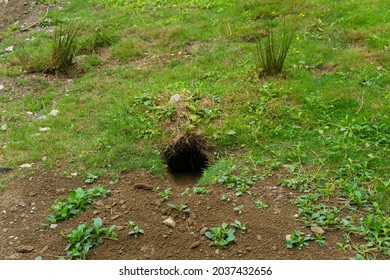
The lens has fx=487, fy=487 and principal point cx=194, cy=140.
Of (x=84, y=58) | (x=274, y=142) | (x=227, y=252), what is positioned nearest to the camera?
(x=227, y=252)

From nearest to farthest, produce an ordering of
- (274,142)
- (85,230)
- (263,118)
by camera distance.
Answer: (85,230)
(274,142)
(263,118)

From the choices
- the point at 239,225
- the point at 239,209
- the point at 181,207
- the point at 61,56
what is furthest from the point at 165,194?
the point at 61,56

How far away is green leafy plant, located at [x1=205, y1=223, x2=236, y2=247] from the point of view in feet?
11.9

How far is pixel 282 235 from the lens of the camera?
3.68 metres

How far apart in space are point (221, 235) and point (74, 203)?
52.5 inches

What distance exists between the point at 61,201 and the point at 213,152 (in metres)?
1.55

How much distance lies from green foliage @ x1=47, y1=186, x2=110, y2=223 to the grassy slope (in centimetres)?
43

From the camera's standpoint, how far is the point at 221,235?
3.70m

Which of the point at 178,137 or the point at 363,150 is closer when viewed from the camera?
the point at 363,150

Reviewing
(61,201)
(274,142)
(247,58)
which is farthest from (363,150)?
(61,201)

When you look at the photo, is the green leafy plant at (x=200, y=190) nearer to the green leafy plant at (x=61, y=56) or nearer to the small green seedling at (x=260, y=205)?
the small green seedling at (x=260, y=205)

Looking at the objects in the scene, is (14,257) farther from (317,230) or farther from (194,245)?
(317,230)

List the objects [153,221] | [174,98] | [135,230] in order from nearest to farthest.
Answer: [135,230] → [153,221] → [174,98]

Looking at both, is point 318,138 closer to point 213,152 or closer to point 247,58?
point 213,152
